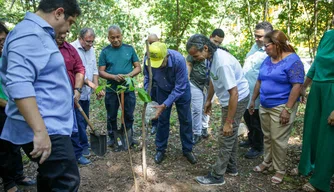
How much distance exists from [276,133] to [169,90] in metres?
1.41

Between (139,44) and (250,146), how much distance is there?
18.6 ft

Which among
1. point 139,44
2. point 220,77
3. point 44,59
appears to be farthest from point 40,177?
point 139,44

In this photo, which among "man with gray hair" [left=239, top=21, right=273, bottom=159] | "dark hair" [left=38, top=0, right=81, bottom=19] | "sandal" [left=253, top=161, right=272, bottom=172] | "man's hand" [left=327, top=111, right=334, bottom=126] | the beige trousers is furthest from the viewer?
"man with gray hair" [left=239, top=21, right=273, bottom=159]

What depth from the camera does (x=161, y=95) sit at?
141 inches

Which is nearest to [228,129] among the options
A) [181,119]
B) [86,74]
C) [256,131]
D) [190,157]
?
[181,119]

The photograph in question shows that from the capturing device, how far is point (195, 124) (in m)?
4.41

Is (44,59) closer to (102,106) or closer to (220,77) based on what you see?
(220,77)

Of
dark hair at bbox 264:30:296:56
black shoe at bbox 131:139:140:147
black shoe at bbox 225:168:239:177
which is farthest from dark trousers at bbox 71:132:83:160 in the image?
dark hair at bbox 264:30:296:56

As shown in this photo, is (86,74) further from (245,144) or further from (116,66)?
(245,144)

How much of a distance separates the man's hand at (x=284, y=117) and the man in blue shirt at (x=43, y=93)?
7.32ft

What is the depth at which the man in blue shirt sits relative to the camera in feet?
4.86

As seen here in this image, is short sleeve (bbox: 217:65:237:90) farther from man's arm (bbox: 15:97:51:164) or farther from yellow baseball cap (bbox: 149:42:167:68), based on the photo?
man's arm (bbox: 15:97:51:164)

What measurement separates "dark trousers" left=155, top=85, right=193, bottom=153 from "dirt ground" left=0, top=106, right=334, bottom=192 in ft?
0.85

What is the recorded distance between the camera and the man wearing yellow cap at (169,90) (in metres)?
3.03
